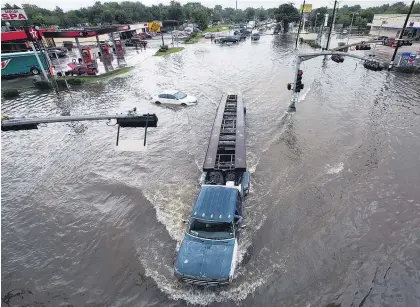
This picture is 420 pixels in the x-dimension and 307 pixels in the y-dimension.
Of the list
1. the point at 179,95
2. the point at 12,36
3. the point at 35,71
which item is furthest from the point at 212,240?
the point at 12,36

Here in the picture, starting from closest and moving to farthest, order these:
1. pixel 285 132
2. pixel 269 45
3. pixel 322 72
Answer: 1. pixel 285 132
2. pixel 322 72
3. pixel 269 45

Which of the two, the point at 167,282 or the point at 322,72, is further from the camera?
the point at 322,72

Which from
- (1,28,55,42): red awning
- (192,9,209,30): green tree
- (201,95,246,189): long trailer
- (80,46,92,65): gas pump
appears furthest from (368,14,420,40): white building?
(1,28,55,42): red awning

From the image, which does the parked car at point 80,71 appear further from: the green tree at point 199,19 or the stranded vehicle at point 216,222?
the green tree at point 199,19

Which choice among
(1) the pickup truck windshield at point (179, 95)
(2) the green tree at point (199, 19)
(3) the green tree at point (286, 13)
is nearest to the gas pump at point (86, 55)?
(1) the pickup truck windshield at point (179, 95)

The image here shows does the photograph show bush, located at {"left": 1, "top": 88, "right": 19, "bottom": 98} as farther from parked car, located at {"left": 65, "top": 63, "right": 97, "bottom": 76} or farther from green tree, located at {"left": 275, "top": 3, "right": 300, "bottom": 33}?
green tree, located at {"left": 275, "top": 3, "right": 300, "bottom": 33}

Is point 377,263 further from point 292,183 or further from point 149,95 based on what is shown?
point 149,95

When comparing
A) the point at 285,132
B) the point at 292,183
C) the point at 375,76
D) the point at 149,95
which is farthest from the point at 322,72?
the point at 292,183
